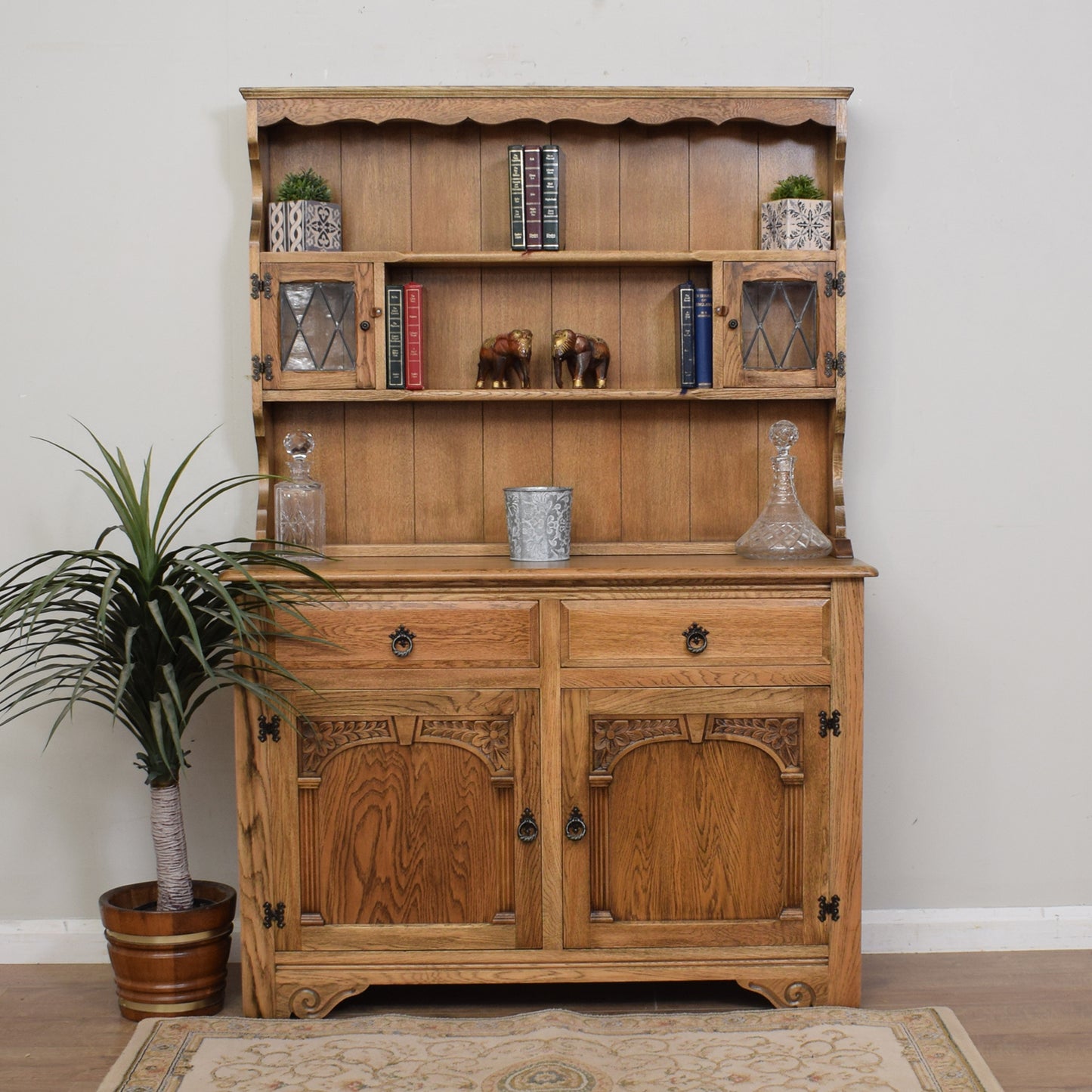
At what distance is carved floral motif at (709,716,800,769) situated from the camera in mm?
2445

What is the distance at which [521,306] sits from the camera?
2.81m

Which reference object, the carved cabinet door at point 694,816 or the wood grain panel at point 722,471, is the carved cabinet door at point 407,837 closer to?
the carved cabinet door at point 694,816

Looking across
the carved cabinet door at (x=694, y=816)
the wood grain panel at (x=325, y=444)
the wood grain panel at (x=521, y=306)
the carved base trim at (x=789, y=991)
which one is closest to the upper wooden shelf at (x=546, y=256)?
the wood grain panel at (x=521, y=306)

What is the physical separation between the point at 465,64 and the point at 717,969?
2.11 metres

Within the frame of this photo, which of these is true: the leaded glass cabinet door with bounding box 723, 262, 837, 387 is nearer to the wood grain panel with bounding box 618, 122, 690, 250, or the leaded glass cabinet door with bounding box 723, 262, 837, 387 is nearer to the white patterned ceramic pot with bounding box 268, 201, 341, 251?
the wood grain panel with bounding box 618, 122, 690, 250

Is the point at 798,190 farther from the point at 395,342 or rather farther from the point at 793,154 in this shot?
the point at 395,342

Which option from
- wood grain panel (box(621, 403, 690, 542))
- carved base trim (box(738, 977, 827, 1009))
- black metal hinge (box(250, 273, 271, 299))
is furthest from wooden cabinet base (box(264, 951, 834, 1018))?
black metal hinge (box(250, 273, 271, 299))

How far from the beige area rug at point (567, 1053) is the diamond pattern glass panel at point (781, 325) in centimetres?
141

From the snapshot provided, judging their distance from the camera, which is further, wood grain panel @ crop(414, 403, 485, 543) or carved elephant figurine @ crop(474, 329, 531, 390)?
wood grain panel @ crop(414, 403, 485, 543)

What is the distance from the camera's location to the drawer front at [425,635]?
2430 mm

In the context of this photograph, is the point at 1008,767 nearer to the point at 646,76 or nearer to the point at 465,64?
the point at 646,76

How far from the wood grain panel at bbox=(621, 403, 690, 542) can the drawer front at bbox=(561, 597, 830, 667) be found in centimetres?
44

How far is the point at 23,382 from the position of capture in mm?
2844

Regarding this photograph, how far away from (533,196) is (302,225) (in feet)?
→ 1.72
